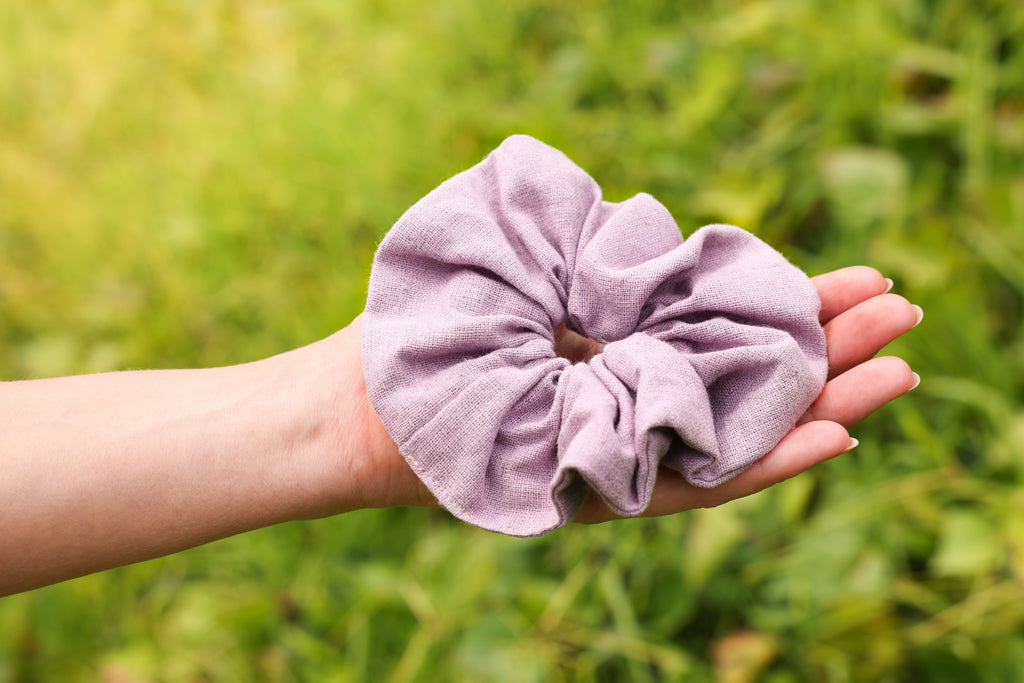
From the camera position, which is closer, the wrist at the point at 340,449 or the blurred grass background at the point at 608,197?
the wrist at the point at 340,449

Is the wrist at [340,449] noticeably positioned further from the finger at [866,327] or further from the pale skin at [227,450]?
the finger at [866,327]

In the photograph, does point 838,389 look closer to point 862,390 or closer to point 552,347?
point 862,390

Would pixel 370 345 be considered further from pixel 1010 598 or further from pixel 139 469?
pixel 1010 598

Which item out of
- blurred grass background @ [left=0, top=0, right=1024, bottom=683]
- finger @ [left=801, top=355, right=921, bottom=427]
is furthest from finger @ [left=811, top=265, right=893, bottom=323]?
blurred grass background @ [left=0, top=0, right=1024, bottom=683]

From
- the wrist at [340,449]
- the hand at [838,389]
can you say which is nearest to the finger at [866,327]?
the hand at [838,389]

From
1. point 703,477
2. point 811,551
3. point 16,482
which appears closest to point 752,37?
point 811,551

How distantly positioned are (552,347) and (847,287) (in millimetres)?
435

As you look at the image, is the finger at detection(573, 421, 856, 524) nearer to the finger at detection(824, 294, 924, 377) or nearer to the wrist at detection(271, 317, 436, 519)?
the finger at detection(824, 294, 924, 377)

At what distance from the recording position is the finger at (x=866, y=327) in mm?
1094

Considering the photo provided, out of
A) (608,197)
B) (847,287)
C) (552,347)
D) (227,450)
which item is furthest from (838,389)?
(227,450)

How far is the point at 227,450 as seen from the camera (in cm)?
116

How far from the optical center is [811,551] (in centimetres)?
146

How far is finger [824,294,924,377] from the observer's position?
109 centimetres

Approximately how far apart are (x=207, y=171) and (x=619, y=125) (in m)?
1.31
